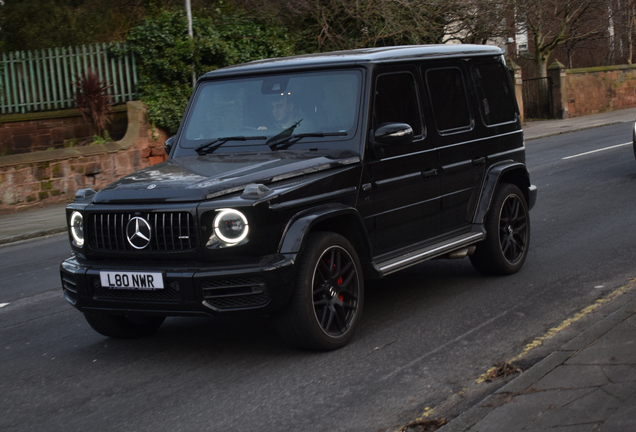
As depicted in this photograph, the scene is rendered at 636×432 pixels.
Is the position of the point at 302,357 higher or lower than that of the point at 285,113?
lower

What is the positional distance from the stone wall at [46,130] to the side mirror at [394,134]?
13554 millimetres

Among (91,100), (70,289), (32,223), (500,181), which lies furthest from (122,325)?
(91,100)

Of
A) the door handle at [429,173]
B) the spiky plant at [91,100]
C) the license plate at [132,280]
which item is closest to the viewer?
the license plate at [132,280]

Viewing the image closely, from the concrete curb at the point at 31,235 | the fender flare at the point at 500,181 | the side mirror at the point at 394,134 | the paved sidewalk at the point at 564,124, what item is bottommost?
the concrete curb at the point at 31,235

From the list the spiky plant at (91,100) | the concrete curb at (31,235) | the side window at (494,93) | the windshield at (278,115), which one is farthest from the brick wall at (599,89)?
the windshield at (278,115)

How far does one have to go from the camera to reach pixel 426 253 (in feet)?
20.0

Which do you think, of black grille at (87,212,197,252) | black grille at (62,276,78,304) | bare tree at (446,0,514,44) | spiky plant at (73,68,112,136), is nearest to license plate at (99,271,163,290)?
black grille at (87,212,197,252)

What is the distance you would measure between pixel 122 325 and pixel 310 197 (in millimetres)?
1721

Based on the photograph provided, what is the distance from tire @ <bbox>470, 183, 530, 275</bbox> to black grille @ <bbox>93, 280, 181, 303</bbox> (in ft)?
9.96

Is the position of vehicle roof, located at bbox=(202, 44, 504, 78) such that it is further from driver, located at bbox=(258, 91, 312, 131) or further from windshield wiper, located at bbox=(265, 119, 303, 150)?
windshield wiper, located at bbox=(265, 119, 303, 150)

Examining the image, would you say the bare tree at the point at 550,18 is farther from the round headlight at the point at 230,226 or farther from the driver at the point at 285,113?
the round headlight at the point at 230,226

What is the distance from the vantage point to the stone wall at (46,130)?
1807 cm

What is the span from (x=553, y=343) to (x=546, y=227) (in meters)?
4.68

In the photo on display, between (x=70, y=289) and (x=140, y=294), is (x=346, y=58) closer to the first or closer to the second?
(x=140, y=294)
